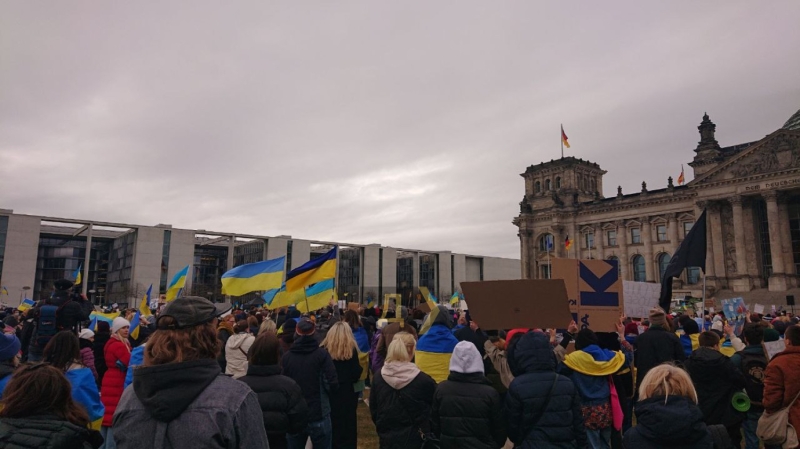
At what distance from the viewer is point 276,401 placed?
4832 mm

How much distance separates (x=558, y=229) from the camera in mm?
72625

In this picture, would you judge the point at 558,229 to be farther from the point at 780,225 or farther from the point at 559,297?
the point at 559,297

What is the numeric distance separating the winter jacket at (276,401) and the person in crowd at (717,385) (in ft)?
17.3

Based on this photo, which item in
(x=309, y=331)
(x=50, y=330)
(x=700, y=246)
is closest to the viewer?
(x=309, y=331)

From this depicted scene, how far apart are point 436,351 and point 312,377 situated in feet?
5.66

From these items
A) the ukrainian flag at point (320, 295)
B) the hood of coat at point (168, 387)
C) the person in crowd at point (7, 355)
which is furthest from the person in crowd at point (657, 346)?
the ukrainian flag at point (320, 295)

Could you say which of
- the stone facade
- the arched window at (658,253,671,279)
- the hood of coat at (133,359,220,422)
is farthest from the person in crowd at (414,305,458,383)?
the arched window at (658,253,671,279)

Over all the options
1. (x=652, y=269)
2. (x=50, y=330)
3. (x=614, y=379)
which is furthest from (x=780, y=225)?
(x=50, y=330)

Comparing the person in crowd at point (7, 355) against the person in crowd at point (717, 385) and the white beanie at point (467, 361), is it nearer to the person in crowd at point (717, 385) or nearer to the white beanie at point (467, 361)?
the white beanie at point (467, 361)

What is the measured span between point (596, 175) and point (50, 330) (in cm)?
7905

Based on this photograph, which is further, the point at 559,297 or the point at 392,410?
the point at 559,297

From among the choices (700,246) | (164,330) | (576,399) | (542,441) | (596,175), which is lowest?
(542,441)

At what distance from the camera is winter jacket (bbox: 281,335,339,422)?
6484mm

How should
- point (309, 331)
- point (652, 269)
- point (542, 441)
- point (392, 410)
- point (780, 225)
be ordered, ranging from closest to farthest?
point (542, 441) → point (392, 410) → point (309, 331) → point (780, 225) → point (652, 269)
